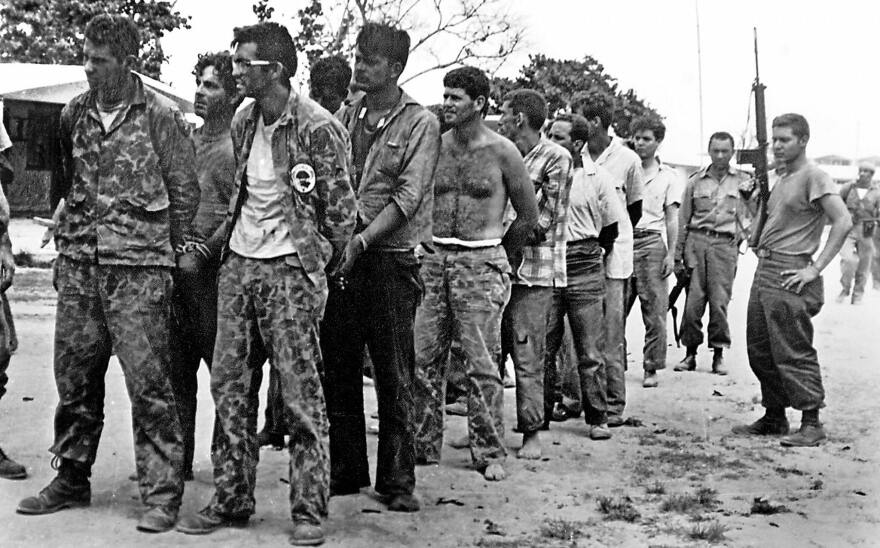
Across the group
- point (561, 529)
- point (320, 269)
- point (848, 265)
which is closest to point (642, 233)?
point (561, 529)

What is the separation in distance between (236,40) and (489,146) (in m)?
1.91

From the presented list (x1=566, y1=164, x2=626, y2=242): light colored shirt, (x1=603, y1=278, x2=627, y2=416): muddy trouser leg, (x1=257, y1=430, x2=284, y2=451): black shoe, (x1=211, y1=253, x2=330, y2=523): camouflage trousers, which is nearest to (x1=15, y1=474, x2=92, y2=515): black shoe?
(x1=211, y1=253, x2=330, y2=523): camouflage trousers

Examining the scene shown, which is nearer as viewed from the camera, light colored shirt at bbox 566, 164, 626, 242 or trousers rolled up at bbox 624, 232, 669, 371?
light colored shirt at bbox 566, 164, 626, 242

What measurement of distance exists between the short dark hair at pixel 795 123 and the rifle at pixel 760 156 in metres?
0.58

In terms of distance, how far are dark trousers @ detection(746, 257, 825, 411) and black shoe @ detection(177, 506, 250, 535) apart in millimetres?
4057

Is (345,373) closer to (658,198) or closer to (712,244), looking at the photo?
(658,198)

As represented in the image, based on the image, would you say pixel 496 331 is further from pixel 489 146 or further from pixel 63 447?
pixel 63 447

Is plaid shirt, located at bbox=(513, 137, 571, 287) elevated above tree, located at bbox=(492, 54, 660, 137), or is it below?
below

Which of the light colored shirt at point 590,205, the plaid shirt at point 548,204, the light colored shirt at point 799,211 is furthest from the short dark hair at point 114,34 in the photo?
the light colored shirt at point 799,211

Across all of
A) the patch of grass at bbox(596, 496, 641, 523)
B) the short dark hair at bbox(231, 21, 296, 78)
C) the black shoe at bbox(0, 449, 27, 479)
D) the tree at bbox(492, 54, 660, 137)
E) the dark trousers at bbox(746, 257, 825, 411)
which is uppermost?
the tree at bbox(492, 54, 660, 137)

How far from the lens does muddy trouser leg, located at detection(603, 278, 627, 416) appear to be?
816cm

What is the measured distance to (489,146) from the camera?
6562 mm

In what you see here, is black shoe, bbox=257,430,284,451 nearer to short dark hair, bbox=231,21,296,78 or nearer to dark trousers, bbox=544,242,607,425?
dark trousers, bbox=544,242,607,425

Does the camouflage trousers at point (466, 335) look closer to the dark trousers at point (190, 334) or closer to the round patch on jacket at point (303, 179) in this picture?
the dark trousers at point (190, 334)
